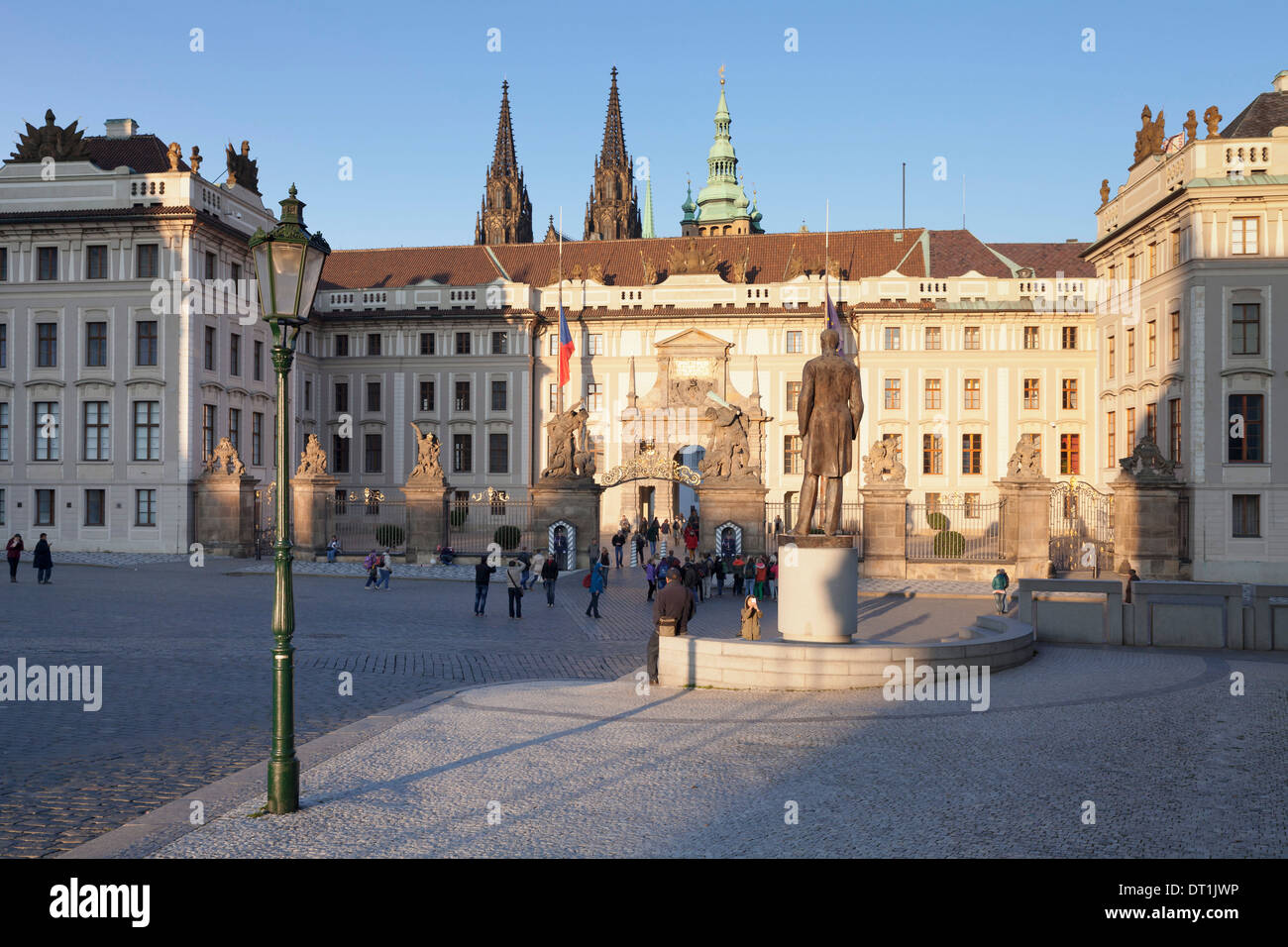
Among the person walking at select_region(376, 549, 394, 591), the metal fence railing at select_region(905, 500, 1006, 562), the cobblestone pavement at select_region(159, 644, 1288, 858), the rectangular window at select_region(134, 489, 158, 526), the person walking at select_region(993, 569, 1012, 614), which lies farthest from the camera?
the rectangular window at select_region(134, 489, 158, 526)

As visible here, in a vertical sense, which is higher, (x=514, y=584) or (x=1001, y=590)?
(x=514, y=584)

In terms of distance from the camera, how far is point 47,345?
42.3m

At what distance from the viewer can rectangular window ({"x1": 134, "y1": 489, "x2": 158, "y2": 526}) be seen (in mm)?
40656

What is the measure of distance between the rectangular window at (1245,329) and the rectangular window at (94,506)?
136 ft

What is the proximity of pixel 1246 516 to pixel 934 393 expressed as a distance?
2175 cm

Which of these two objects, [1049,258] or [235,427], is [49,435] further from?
[1049,258]

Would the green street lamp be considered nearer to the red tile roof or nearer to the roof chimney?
the roof chimney

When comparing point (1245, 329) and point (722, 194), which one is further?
point (722, 194)

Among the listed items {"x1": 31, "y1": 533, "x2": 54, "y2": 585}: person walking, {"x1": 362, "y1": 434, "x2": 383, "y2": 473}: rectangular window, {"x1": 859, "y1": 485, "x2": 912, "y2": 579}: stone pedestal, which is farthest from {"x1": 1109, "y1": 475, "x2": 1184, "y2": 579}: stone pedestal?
{"x1": 362, "y1": 434, "x2": 383, "y2": 473}: rectangular window

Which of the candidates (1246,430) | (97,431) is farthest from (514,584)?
(97,431)

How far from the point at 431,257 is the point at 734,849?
202 ft

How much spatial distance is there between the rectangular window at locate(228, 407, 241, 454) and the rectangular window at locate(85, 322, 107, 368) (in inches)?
206

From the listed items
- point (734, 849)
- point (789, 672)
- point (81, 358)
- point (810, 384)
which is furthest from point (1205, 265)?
point (81, 358)

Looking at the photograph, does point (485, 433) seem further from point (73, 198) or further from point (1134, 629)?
point (1134, 629)
